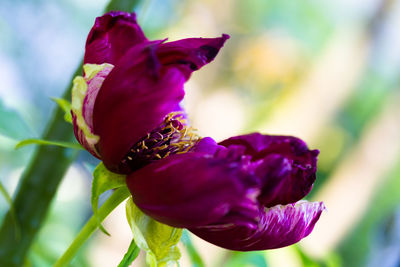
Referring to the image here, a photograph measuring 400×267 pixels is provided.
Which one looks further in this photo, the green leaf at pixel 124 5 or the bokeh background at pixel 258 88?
the bokeh background at pixel 258 88

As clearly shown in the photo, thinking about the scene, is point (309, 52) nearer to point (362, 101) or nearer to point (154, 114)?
point (362, 101)

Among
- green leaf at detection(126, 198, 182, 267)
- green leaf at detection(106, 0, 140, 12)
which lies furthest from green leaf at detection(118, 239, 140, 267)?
green leaf at detection(106, 0, 140, 12)

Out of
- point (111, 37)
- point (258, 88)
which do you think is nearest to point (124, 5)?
point (111, 37)

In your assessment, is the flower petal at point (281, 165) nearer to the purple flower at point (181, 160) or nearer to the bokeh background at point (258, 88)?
the purple flower at point (181, 160)

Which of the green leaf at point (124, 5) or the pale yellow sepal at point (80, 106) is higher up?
the green leaf at point (124, 5)

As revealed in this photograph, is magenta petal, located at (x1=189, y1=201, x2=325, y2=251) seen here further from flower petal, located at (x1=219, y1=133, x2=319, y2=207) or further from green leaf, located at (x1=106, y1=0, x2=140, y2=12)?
green leaf, located at (x1=106, y1=0, x2=140, y2=12)

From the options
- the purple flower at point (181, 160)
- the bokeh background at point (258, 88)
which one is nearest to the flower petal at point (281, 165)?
the purple flower at point (181, 160)

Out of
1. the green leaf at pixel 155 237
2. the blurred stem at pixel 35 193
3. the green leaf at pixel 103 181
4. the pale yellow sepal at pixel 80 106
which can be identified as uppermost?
the pale yellow sepal at pixel 80 106

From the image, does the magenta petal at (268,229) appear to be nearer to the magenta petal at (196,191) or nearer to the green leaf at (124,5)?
the magenta petal at (196,191)
